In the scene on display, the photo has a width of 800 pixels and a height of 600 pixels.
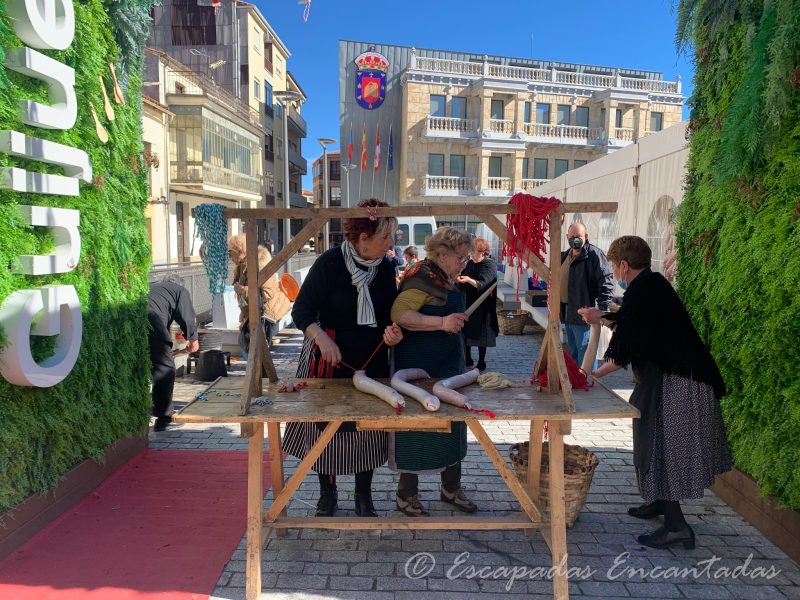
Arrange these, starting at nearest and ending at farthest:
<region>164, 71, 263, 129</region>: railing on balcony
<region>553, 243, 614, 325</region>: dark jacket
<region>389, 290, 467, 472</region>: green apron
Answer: <region>389, 290, 467, 472</region>: green apron
<region>553, 243, 614, 325</region>: dark jacket
<region>164, 71, 263, 129</region>: railing on balcony

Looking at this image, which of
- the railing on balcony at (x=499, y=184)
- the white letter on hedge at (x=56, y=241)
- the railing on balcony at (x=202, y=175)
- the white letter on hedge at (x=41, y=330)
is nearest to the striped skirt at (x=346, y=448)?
the white letter on hedge at (x=41, y=330)

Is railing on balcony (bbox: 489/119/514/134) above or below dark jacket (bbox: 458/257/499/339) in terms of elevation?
above

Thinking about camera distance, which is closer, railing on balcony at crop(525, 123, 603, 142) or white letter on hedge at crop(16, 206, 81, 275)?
white letter on hedge at crop(16, 206, 81, 275)

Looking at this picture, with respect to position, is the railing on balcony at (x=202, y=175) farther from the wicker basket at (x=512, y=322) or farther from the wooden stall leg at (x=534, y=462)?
the wooden stall leg at (x=534, y=462)

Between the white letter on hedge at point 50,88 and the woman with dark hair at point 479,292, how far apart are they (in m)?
3.99

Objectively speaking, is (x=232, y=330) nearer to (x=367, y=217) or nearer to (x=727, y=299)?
(x=367, y=217)

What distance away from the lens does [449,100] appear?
29.2m

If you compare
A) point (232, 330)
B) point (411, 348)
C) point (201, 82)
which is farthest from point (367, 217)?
point (201, 82)

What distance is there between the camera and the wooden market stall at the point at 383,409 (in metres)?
2.54

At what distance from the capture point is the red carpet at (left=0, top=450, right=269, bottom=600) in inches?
107

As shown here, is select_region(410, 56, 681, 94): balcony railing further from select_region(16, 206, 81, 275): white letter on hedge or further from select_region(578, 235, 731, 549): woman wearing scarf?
select_region(578, 235, 731, 549): woman wearing scarf

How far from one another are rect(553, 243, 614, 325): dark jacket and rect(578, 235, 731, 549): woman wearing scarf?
2.75m

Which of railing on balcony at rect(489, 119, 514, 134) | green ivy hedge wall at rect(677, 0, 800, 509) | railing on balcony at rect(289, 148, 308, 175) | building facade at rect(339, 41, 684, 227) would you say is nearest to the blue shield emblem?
building facade at rect(339, 41, 684, 227)

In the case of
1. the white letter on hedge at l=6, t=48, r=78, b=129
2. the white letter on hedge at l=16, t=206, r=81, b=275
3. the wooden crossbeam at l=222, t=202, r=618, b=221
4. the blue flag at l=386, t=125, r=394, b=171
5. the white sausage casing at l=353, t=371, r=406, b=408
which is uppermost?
the blue flag at l=386, t=125, r=394, b=171
